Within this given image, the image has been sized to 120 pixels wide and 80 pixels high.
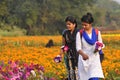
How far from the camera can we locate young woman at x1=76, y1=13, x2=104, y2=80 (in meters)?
6.25

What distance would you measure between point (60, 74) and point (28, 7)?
155ft

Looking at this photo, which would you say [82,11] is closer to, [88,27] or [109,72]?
[109,72]

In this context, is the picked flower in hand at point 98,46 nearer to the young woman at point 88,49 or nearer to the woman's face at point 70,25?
the young woman at point 88,49

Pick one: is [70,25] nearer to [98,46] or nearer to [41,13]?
[98,46]

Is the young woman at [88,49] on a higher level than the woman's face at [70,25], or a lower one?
lower

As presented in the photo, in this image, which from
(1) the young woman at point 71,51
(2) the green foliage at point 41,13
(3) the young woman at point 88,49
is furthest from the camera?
(2) the green foliage at point 41,13

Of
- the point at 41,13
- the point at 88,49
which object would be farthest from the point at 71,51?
the point at 41,13

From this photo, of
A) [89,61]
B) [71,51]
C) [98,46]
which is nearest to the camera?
[98,46]

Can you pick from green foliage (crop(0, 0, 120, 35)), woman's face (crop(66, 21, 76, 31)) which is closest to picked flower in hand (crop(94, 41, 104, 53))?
woman's face (crop(66, 21, 76, 31))

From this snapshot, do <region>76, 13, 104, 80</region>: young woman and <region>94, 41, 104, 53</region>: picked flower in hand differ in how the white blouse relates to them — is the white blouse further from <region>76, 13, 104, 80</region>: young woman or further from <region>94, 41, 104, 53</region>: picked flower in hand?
<region>94, 41, 104, 53</region>: picked flower in hand

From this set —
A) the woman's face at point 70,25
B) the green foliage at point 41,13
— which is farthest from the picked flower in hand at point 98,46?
the green foliage at point 41,13

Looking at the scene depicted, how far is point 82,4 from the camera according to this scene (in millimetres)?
61719

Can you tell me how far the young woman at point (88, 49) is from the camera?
6.25 metres

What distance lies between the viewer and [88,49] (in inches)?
248
